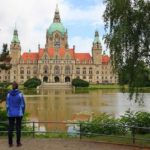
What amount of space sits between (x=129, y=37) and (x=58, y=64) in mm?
147661

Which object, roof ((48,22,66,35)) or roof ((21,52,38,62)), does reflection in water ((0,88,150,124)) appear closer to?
roof ((21,52,38,62))

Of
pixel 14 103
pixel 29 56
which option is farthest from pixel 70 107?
pixel 29 56

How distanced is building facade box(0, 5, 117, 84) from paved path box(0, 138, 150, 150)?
478ft

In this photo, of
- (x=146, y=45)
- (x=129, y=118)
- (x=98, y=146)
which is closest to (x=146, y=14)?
(x=146, y=45)

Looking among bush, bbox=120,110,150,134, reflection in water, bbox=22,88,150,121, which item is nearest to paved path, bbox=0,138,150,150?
bush, bbox=120,110,150,134

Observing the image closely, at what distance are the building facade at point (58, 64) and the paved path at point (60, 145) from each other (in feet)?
478

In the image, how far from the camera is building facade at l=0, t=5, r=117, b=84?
162 meters

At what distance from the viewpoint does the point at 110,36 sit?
53.0ft

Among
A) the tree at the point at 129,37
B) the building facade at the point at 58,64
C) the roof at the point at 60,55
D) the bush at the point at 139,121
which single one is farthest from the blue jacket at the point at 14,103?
the roof at the point at 60,55

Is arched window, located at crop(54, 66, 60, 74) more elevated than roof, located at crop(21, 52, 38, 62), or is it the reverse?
roof, located at crop(21, 52, 38, 62)

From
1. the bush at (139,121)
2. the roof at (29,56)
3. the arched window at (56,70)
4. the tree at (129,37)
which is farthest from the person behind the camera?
the roof at (29,56)

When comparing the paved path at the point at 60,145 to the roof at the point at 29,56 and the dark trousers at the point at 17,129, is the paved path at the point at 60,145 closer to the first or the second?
the dark trousers at the point at 17,129

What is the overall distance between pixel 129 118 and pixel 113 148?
16.5 feet

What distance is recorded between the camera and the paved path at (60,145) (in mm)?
12523
